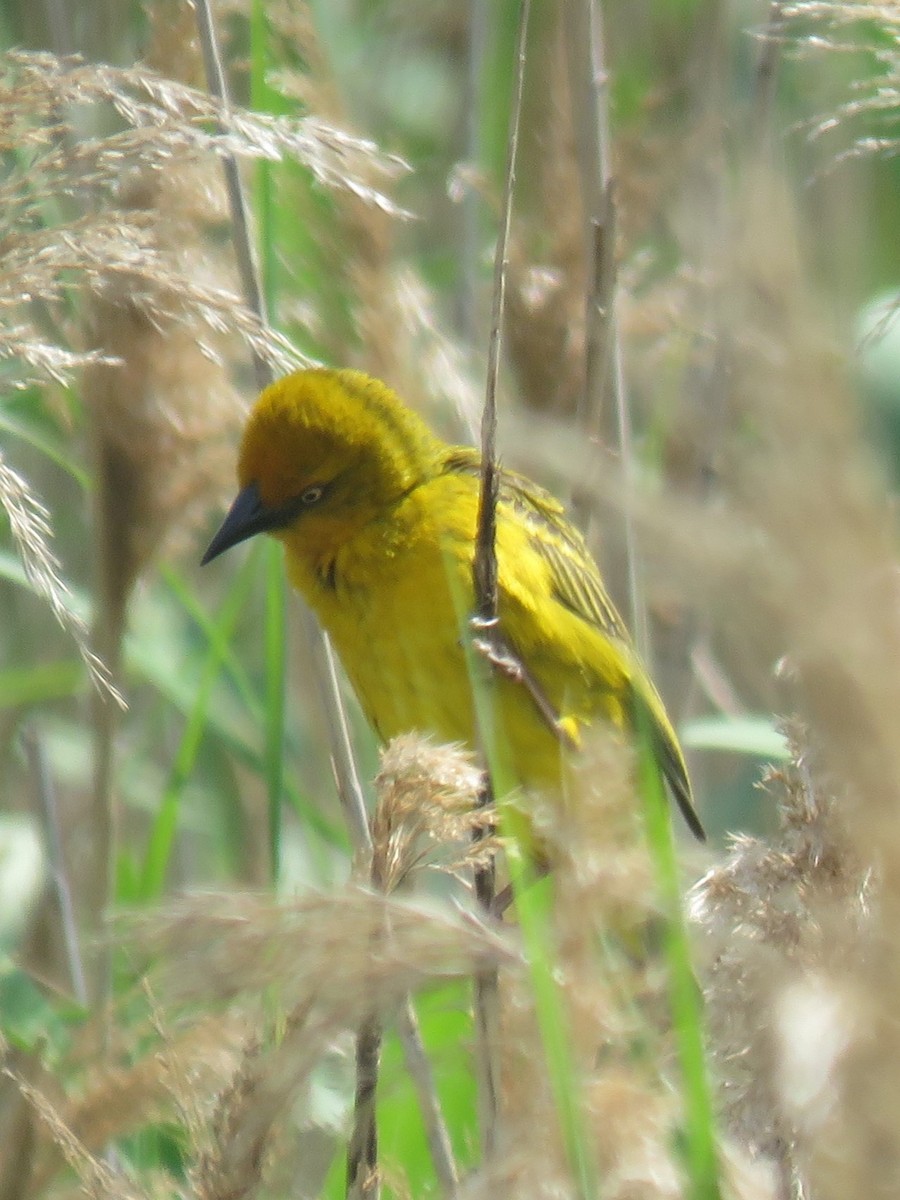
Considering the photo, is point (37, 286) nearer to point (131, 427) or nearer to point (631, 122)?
point (131, 427)

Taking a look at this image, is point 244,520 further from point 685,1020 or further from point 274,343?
point 685,1020

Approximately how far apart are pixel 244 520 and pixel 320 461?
18cm

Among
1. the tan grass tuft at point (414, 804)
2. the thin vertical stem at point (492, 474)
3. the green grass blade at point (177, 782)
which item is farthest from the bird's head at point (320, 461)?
the tan grass tuft at point (414, 804)

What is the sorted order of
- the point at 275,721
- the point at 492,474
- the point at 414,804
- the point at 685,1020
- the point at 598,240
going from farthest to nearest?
the point at 598,240 → the point at 275,721 → the point at 492,474 → the point at 414,804 → the point at 685,1020

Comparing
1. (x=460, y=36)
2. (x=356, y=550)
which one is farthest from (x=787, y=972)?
(x=460, y=36)

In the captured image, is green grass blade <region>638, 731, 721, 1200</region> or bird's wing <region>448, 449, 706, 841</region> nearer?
green grass blade <region>638, 731, 721, 1200</region>

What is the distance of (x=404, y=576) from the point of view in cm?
280

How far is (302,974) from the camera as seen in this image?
1.17 m

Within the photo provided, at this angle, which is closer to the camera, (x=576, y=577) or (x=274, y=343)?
(x=274, y=343)

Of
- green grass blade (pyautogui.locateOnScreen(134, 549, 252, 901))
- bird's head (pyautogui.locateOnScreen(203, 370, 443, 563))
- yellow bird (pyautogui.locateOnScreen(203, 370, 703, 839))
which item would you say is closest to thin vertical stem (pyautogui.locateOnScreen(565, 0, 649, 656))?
yellow bird (pyautogui.locateOnScreen(203, 370, 703, 839))

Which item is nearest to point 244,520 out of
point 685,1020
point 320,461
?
point 320,461

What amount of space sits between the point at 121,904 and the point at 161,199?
122 cm

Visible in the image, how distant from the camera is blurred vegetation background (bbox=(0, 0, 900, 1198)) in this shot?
76.8 inches

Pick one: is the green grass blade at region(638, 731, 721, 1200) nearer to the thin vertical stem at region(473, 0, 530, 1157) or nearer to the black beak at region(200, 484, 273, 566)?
the thin vertical stem at region(473, 0, 530, 1157)
